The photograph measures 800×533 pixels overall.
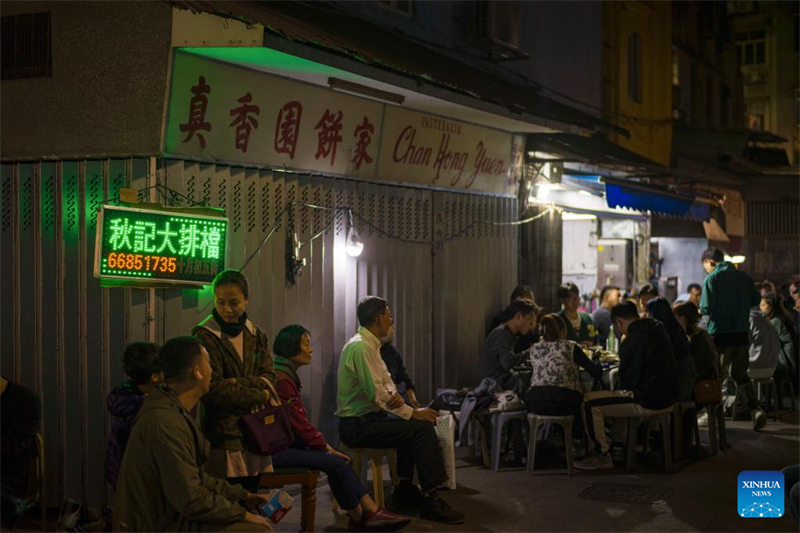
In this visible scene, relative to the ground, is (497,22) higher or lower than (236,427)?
higher

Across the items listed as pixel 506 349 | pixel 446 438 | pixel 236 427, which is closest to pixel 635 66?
pixel 506 349

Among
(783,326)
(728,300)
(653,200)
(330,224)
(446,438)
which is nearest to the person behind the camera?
(446,438)

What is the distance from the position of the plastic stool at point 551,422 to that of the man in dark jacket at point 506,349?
0.70 m

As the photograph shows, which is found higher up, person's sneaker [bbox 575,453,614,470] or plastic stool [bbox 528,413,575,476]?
plastic stool [bbox 528,413,575,476]

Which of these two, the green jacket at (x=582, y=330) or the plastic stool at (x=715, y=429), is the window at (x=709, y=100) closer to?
the green jacket at (x=582, y=330)

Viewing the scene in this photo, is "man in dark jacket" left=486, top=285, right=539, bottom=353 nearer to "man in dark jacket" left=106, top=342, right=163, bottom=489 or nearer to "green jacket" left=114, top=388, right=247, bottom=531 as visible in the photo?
"man in dark jacket" left=106, top=342, right=163, bottom=489

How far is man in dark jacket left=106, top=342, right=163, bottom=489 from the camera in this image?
6.86 m

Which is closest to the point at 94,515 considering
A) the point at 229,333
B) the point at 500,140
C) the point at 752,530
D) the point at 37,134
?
the point at 229,333

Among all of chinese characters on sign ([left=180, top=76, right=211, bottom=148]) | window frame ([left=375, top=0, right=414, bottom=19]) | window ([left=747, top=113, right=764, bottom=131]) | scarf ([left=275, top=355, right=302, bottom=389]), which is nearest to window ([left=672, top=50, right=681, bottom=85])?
window frame ([left=375, top=0, right=414, bottom=19])

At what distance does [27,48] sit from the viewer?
8.52 metres

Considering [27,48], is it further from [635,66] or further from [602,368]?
[635,66]

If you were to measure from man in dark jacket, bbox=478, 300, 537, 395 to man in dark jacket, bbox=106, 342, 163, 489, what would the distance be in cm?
462

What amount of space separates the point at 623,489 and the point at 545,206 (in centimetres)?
631

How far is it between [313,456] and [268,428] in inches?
26.5
